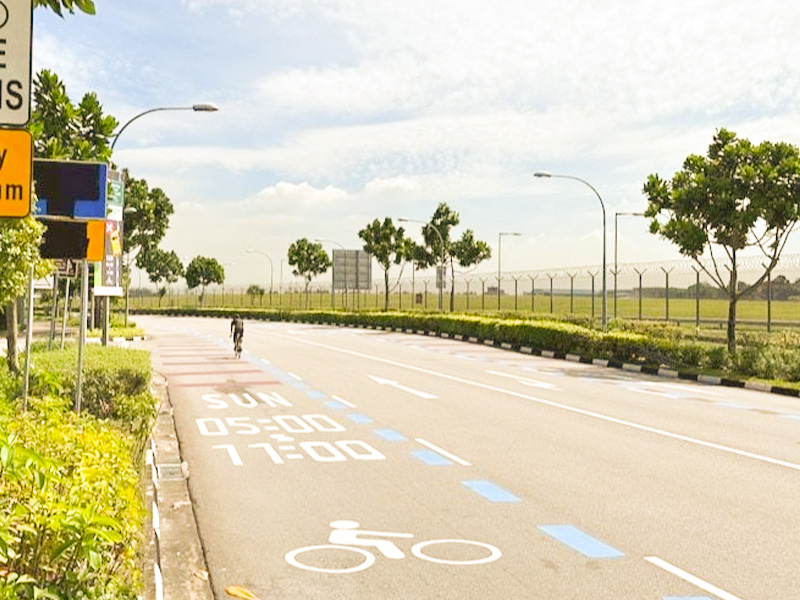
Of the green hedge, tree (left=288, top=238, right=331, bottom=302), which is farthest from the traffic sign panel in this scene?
tree (left=288, top=238, right=331, bottom=302)

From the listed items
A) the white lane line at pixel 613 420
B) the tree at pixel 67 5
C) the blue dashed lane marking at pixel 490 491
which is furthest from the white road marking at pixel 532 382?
the tree at pixel 67 5

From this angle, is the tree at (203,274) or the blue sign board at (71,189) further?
the tree at (203,274)

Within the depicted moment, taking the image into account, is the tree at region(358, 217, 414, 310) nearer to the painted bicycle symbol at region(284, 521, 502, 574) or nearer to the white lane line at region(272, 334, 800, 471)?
the white lane line at region(272, 334, 800, 471)

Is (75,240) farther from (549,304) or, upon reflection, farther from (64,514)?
(549,304)

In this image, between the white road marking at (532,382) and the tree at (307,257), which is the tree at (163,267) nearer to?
the tree at (307,257)

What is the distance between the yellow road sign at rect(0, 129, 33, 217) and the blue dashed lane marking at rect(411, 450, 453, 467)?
7.44 meters

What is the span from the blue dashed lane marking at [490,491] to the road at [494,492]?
31 mm

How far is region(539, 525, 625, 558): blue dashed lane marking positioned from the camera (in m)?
7.07

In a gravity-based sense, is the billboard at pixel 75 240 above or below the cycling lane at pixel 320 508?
above

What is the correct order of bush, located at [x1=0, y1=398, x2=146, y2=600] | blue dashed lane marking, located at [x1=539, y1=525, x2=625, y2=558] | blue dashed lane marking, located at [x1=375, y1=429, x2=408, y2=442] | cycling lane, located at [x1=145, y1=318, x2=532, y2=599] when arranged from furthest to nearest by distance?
blue dashed lane marking, located at [x1=375, y1=429, x2=408, y2=442]
blue dashed lane marking, located at [x1=539, y1=525, x2=625, y2=558]
cycling lane, located at [x1=145, y1=318, x2=532, y2=599]
bush, located at [x1=0, y1=398, x2=146, y2=600]

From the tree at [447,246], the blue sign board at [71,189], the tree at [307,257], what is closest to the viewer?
the blue sign board at [71,189]

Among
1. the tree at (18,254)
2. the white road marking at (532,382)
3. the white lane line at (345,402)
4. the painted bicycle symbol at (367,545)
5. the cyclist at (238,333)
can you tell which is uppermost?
the tree at (18,254)

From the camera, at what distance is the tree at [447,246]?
67625mm

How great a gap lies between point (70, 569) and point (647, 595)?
3930 millimetres
